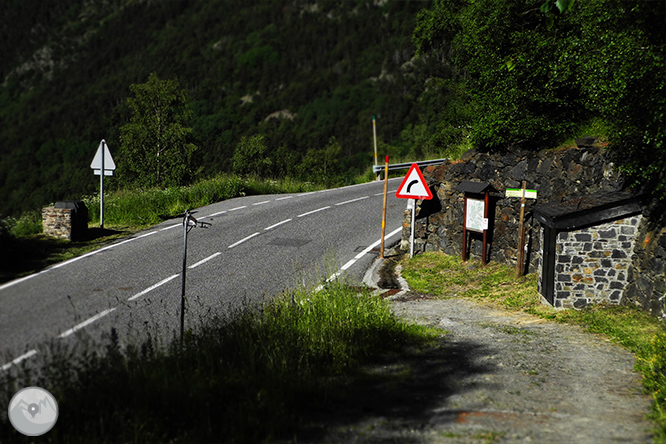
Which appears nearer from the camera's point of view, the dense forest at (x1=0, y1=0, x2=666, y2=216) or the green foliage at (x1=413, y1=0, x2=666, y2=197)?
the green foliage at (x1=413, y1=0, x2=666, y2=197)

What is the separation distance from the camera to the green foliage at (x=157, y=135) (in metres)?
35.9

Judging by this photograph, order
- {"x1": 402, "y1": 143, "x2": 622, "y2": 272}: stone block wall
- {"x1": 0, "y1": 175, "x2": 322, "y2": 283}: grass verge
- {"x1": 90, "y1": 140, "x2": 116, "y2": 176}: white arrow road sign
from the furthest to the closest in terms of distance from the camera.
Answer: {"x1": 90, "y1": 140, "x2": 116, "y2": 176}: white arrow road sign, {"x1": 0, "y1": 175, "x2": 322, "y2": 283}: grass verge, {"x1": 402, "y1": 143, "x2": 622, "y2": 272}: stone block wall

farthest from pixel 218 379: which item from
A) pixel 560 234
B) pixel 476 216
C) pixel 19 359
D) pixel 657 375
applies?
pixel 476 216

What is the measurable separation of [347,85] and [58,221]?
125 metres

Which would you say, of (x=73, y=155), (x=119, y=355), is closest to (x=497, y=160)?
(x=119, y=355)

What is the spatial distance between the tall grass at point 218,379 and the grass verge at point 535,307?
10.8 ft

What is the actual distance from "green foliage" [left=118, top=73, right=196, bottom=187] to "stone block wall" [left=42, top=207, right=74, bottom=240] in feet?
69.5

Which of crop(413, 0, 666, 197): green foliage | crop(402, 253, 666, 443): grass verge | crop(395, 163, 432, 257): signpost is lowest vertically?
crop(402, 253, 666, 443): grass verge

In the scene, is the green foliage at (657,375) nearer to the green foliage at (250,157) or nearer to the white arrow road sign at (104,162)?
the white arrow road sign at (104,162)

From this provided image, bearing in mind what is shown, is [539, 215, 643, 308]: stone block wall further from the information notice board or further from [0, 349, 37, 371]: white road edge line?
[0, 349, 37, 371]: white road edge line

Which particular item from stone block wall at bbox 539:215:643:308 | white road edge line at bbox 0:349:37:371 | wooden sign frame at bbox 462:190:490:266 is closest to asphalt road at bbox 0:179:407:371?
white road edge line at bbox 0:349:37:371

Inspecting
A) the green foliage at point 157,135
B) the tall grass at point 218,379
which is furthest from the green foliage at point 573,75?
the green foliage at point 157,135

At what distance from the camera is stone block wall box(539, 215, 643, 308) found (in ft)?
32.9

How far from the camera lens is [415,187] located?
47.1 ft
